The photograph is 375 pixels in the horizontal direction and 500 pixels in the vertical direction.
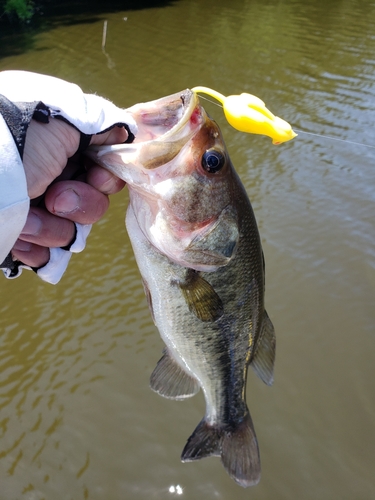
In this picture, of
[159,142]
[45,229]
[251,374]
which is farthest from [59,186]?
[251,374]

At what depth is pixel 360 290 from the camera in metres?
5.02

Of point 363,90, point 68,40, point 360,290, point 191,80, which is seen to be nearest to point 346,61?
point 363,90

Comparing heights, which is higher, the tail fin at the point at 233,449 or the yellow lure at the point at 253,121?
the yellow lure at the point at 253,121

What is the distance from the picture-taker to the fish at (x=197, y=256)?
161 centimetres

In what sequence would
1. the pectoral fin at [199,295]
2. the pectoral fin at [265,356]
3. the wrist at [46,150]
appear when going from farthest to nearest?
the pectoral fin at [265,356] → the pectoral fin at [199,295] → the wrist at [46,150]

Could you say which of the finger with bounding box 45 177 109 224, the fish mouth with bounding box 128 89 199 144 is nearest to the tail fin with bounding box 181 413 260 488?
the finger with bounding box 45 177 109 224

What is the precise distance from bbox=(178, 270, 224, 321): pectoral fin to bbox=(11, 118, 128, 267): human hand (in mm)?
479

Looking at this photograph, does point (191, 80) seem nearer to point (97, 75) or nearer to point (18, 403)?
point (97, 75)

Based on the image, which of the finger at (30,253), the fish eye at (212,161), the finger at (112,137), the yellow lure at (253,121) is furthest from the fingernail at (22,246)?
the yellow lure at (253,121)

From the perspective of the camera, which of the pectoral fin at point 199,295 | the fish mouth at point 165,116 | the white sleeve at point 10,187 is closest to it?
the white sleeve at point 10,187

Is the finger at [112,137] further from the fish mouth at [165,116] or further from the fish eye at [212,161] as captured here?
the fish eye at [212,161]

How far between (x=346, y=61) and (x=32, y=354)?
1066cm

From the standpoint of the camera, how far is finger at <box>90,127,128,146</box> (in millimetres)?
1635

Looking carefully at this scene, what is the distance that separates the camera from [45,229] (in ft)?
5.57
